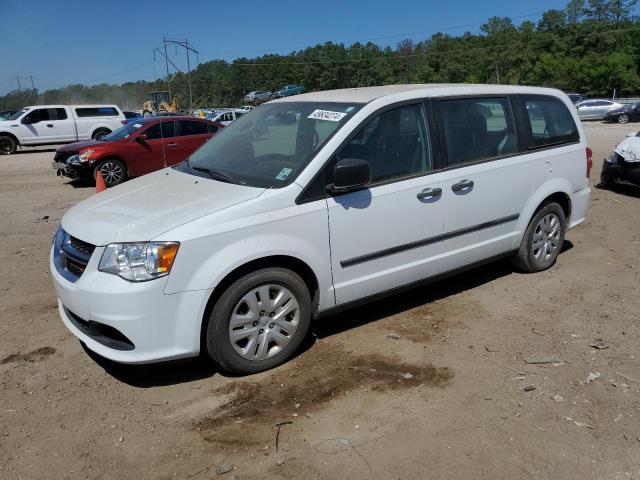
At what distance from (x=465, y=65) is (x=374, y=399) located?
275 feet

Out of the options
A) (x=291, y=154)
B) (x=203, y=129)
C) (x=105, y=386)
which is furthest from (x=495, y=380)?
(x=203, y=129)

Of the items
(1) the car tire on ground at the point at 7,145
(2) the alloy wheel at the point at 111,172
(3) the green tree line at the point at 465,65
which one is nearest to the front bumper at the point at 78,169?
(2) the alloy wheel at the point at 111,172

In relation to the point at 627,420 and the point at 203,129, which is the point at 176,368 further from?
the point at 203,129

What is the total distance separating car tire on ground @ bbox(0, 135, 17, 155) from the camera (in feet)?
67.1

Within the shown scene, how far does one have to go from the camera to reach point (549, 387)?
3539 mm

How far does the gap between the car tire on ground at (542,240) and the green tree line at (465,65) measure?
56.7m

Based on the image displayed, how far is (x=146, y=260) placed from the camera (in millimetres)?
3256

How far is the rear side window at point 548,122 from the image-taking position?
204 inches

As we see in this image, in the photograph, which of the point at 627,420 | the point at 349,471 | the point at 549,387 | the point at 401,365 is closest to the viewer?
the point at 349,471

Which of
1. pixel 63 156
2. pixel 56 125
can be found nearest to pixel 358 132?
pixel 63 156

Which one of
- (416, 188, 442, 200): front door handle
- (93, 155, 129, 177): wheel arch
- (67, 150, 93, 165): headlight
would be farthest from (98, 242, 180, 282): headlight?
(67, 150, 93, 165): headlight

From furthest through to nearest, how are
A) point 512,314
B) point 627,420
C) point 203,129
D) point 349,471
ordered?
point 203,129
point 512,314
point 627,420
point 349,471

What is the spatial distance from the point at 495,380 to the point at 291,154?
209 cm

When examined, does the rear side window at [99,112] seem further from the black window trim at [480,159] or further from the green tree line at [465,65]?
the green tree line at [465,65]
